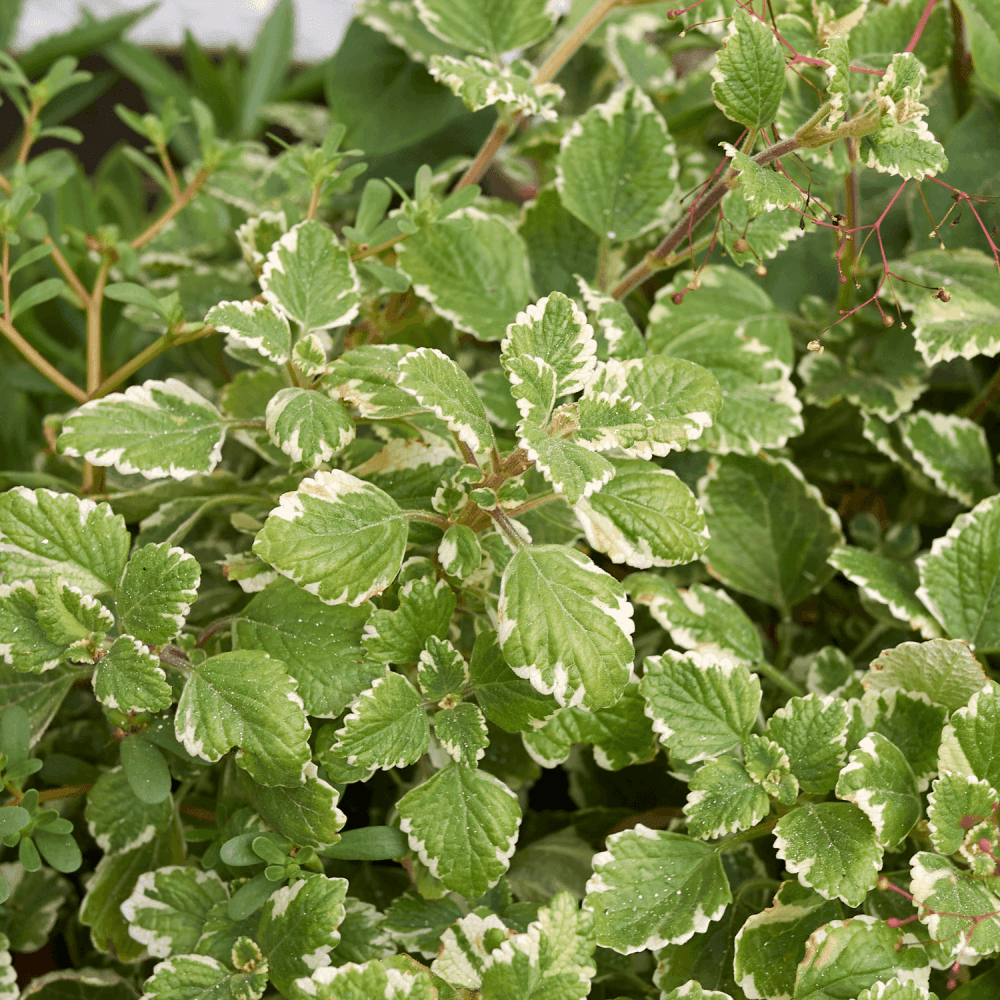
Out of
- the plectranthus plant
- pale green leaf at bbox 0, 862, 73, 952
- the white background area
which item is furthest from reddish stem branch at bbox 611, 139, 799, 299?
the white background area

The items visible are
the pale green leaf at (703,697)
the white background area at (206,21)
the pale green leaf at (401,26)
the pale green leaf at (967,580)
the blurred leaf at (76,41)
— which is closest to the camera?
the pale green leaf at (703,697)

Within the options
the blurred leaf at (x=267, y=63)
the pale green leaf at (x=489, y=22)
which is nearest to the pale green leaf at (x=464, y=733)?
the pale green leaf at (x=489, y=22)

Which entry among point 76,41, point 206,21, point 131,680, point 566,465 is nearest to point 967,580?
point 566,465

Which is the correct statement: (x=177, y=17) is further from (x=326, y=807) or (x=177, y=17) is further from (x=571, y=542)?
(x=326, y=807)

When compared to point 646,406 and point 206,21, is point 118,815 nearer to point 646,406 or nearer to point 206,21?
point 646,406

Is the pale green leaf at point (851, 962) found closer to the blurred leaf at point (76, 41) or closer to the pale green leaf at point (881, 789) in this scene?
the pale green leaf at point (881, 789)

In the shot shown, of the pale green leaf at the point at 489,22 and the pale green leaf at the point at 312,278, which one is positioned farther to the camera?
the pale green leaf at the point at 489,22
